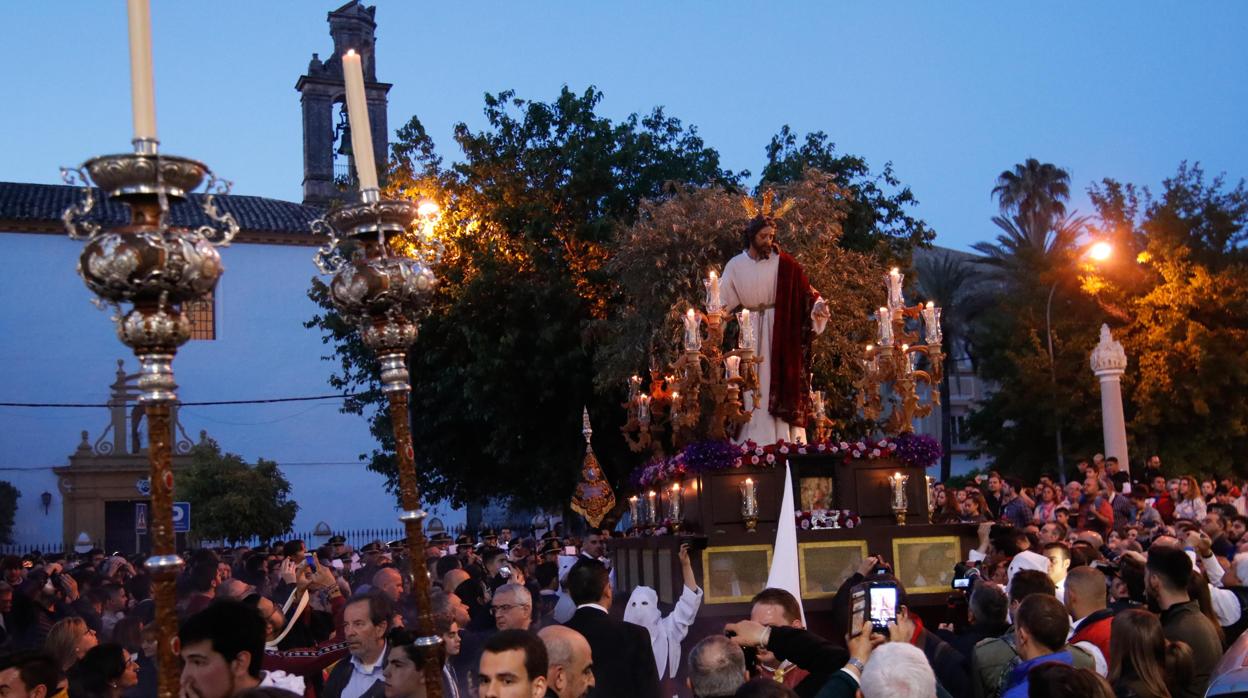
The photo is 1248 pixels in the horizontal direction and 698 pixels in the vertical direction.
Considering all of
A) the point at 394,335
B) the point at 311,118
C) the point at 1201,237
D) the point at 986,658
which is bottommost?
the point at 986,658

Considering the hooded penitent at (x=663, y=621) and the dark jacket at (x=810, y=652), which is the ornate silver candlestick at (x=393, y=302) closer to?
the dark jacket at (x=810, y=652)

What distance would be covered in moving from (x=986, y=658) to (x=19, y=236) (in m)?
40.1

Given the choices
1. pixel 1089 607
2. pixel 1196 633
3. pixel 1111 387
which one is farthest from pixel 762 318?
pixel 1111 387

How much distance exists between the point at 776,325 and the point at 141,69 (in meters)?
11.7

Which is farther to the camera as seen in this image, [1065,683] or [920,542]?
[920,542]

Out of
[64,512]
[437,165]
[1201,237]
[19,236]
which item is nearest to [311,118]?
[19,236]

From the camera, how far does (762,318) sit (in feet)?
51.0

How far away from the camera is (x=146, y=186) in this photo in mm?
4086

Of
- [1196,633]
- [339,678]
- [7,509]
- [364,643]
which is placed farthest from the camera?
[7,509]

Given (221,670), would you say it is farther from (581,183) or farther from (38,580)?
(581,183)

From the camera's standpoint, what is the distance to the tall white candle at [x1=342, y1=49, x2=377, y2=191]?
482cm

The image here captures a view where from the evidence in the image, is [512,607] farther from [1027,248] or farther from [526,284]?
[1027,248]

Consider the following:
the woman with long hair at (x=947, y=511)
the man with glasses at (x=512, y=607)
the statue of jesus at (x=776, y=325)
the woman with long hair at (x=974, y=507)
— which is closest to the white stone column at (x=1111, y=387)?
the woman with long hair at (x=974, y=507)

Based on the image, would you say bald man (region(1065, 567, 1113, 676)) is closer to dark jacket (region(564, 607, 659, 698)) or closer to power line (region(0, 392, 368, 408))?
dark jacket (region(564, 607, 659, 698))
